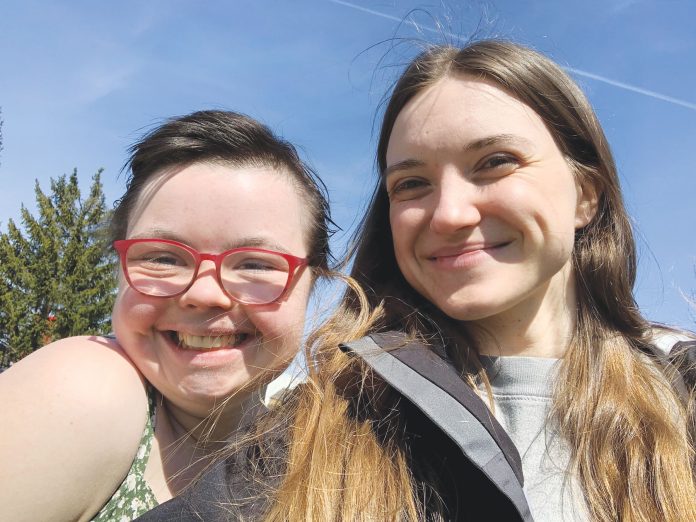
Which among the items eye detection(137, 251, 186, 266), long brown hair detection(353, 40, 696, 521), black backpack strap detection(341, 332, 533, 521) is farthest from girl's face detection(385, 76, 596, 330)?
eye detection(137, 251, 186, 266)

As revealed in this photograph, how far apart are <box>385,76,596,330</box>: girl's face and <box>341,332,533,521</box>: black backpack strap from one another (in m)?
0.26

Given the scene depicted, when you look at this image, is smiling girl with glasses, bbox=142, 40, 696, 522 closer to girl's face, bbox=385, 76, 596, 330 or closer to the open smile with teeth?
girl's face, bbox=385, 76, 596, 330

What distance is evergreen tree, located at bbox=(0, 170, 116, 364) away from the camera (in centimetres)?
1941

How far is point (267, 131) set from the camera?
242cm

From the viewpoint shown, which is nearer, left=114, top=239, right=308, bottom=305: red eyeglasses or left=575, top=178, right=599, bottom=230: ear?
left=114, top=239, right=308, bottom=305: red eyeglasses

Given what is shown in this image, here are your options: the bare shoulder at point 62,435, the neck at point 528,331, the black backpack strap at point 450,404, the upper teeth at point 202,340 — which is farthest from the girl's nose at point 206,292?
the neck at point 528,331

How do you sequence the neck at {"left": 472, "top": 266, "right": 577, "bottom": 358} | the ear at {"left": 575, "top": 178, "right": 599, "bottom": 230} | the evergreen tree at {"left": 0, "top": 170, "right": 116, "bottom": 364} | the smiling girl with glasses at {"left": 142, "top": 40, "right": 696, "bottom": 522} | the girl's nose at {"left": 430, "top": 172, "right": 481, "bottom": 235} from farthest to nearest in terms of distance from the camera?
the evergreen tree at {"left": 0, "top": 170, "right": 116, "bottom": 364}
the ear at {"left": 575, "top": 178, "right": 599, "bottom": 230}
the neck at {"left": 472, "top": 266, "right": 577, "bottom": 358}
the girl's nose at {"left": 430, "top": 172, "right": 481, "bottom": 235}
the smiling girl with glasses at {"left": 142, "top": 40, "right": 696, "bottom": 522}

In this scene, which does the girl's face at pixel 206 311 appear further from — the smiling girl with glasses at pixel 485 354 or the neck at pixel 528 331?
the neck at pixel 528 331

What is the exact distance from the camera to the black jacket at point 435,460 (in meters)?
1.48

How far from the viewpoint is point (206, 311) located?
2000 mm

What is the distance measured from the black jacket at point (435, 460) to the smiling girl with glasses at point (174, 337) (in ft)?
1.03

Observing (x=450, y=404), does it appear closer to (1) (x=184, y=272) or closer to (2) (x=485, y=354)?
(2) (x=485, y=354)

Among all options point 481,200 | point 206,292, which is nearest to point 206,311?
point 206,292

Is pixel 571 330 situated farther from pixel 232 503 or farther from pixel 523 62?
pixel 232 503
